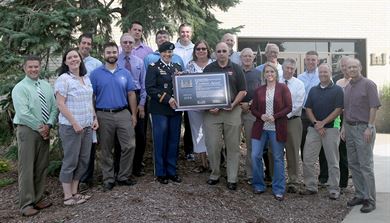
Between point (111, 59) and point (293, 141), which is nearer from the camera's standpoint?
point (111, 59)

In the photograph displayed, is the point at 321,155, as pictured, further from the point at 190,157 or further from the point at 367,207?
the point at 190,157

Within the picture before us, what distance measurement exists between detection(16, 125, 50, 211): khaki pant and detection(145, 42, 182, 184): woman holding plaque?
1.50 m

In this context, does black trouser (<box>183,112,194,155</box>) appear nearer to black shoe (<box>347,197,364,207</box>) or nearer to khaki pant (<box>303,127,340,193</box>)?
khaki pant (<box>303,127,340,193</box>)

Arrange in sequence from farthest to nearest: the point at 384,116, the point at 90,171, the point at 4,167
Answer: the point at 384,116 < the point at 4,167 < the point at 90,171

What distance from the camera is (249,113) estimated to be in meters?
6.88

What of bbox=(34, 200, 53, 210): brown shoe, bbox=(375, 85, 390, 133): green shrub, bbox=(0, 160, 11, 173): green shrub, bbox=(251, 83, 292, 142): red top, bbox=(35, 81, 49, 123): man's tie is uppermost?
bbox=(35, 81, 49, 123): man's tie

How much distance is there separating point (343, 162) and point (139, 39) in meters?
3.70

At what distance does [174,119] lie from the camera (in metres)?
6.57

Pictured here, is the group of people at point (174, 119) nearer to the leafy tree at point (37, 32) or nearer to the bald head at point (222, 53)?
the bald head at point (222, 53)

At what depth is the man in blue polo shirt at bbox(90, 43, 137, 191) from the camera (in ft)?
20.3

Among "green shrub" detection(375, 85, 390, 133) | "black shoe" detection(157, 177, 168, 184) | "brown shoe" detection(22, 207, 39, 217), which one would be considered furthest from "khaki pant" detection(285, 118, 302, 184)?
"green shrub" detection(375, 85, 390, 133)

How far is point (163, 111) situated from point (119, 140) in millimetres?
726


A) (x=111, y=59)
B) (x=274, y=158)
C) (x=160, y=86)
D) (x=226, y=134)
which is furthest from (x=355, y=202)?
(x=111, y=59)

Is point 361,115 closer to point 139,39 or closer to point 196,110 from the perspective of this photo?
point 196,110
